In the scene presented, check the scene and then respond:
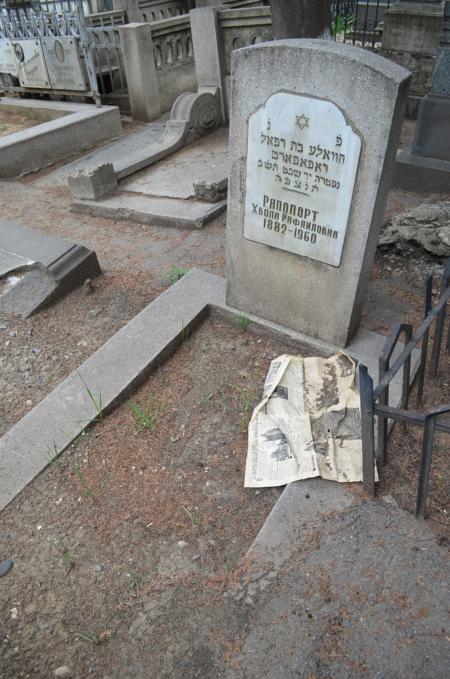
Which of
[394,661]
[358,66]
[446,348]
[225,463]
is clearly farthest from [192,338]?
[394,661]

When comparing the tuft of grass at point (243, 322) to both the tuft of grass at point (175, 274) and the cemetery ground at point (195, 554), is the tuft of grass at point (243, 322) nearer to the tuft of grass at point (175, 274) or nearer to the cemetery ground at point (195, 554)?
the cemetery ground at point (195, 554)

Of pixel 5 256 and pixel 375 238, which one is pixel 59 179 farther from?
pixel 375 238

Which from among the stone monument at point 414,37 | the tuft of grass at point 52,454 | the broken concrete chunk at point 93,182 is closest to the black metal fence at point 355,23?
the stone monument at point 414,37

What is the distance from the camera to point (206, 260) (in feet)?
15.1

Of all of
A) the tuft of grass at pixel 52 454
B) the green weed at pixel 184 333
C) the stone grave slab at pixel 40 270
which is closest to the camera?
the tuft of grass at pixel 52 454

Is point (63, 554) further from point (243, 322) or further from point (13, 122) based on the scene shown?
point (13, 122)

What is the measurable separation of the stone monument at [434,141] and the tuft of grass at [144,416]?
4.09 meters

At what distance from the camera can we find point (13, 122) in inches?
334

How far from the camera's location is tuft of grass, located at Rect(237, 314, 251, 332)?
140 inches

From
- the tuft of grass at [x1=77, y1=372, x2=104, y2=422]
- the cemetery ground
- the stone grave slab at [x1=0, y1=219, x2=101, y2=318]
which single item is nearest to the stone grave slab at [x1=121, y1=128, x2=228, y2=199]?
the stone grave slab at [x1=0, y1=219, x2=101, y2=318]

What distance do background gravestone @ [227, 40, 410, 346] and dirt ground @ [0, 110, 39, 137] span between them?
6553mm

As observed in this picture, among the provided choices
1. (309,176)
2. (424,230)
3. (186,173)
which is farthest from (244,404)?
(186,173)

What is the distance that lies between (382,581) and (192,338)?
1988 millimetres

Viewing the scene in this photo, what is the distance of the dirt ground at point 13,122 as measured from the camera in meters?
8.16
